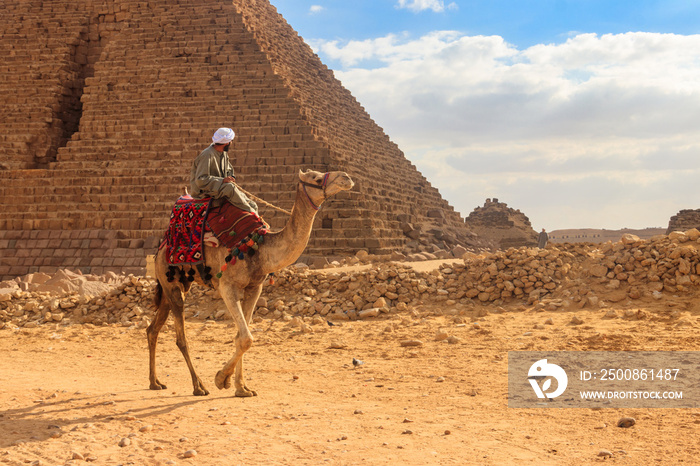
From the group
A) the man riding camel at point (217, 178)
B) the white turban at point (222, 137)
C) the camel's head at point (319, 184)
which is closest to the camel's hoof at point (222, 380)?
the man riding camel at point (217, 178)

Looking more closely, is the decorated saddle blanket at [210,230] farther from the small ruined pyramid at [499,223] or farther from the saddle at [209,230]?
the small ruined pyramid at [499,223]

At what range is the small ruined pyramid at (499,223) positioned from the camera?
126 feet

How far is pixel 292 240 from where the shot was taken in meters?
4.82

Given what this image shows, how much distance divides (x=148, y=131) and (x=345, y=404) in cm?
1886

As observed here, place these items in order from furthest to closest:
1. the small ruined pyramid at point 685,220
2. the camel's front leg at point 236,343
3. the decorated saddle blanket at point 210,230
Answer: the small ruined pyramid at point 685,220
the decorated saddle blanket at point 210,230
the camel's front leg at point 236,343

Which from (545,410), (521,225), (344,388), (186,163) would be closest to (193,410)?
(344,388)

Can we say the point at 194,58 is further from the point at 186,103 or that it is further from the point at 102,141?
the point at 102,141

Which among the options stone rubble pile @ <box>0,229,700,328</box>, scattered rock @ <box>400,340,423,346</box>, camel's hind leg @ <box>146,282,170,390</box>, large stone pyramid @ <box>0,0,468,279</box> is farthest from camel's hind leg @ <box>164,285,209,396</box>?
large stone pyramid @ <box>0,0,468,279</box>

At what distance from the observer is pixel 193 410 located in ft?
14.3

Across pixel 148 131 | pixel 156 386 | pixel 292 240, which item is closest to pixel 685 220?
pixel 148 131

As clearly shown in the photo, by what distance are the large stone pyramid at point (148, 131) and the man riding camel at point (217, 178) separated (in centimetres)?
1151

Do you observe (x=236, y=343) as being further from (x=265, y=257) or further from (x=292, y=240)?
(x=292, y=240)

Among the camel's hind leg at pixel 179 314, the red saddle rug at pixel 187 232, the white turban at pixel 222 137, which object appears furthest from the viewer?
the white turban at pixel 222 137

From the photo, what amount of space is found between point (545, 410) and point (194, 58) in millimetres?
22400
